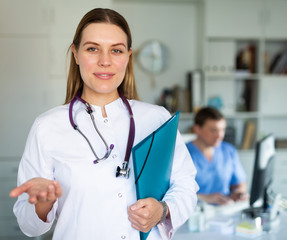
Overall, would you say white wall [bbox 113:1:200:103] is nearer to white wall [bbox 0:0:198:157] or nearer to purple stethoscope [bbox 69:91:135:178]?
white wall [bbox 0:0:198:157]

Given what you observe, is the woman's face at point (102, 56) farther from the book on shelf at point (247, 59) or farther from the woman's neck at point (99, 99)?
the book on shelf at point (247, 59)

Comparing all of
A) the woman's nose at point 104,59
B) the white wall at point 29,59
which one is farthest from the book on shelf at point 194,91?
the woman's nose at point 104,59

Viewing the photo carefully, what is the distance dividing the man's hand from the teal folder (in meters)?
0.03

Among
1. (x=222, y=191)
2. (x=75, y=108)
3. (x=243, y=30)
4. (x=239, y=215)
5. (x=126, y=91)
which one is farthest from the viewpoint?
(x=243, y=30)

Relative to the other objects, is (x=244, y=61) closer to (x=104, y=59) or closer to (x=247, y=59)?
(x=247, y=59)

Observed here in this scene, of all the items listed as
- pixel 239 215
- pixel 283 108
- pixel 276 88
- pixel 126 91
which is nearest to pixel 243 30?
pixel 276 88

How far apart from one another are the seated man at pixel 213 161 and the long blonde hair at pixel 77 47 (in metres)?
1.42

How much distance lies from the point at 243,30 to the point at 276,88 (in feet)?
2.45

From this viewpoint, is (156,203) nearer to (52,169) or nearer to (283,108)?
(52,169)

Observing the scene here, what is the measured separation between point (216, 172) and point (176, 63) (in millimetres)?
1702

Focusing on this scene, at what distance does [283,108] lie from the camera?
4000 mm

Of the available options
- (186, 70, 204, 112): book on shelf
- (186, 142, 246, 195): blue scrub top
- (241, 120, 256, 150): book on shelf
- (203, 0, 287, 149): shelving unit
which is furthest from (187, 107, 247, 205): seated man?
(241, 120, 256, 150): book on shelf

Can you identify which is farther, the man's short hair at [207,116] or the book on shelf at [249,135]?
the book on shelf at [249,135]

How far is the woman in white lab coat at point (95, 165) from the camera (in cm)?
110
